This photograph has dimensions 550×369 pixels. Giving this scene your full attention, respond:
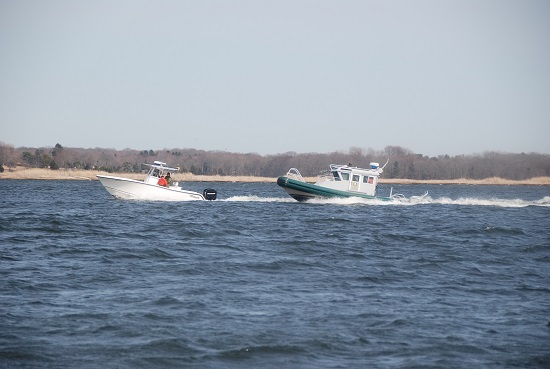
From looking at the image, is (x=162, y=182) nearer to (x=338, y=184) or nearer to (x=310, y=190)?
(x=310, y=190)

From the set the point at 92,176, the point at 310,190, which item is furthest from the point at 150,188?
the point at 92,176

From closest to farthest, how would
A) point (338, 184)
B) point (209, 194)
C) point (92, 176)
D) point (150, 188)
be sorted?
point (150, 188)
point (338, 184)
point (209, 194)
point (92, 176)

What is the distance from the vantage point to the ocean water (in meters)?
10.8

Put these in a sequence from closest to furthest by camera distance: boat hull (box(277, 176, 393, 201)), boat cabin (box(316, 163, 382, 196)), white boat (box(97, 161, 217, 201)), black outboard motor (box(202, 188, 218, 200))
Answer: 1. white boat (box(97, 161, 217, 201))
2. boat hull (box(277, 176, 393, 201))
3. boat cabin (box(316, 163, 382, 196))
4. black outboard motor (box(202, 188, 218, 200))

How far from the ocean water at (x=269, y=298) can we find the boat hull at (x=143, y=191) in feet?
39.4

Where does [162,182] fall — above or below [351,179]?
below

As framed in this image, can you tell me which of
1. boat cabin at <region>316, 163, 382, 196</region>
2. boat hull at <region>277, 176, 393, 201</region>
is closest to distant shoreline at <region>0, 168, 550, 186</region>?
boat hull at <region>277, 176, 393, 201</region>

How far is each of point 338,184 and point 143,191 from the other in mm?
10850

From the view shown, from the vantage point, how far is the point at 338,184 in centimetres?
4281

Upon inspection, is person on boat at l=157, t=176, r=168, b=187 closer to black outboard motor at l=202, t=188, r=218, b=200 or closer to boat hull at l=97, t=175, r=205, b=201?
boat hull at l=97, t=175, r=205, b=201

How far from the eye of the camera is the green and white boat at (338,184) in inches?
1671

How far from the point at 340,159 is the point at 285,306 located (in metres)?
155

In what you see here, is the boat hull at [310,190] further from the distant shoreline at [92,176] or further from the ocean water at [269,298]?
the distant shoreline at [92,176]

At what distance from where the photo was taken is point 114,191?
4284 cm
